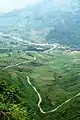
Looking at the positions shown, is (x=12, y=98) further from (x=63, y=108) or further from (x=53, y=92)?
(x=53, y=92)

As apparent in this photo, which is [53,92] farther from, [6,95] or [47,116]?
[6,95]

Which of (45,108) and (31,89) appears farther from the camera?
(31,89)

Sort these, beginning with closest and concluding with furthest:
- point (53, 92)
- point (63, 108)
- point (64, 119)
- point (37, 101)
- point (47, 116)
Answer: point (64, 119)
point (47, 116)
point (63, 108)
point (37, 101)
point (53, 92)

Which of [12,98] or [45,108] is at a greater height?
[12,98]

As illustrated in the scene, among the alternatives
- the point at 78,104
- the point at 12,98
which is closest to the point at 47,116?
the point at 78,104

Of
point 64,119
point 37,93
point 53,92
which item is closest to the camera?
point 64,119

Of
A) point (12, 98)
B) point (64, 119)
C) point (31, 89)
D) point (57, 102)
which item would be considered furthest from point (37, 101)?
point (12, 98)

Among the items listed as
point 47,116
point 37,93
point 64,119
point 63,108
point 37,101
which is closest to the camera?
point 64,119

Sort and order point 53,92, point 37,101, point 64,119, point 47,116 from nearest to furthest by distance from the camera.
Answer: point 64,119
point 47,116
point 37,101
point 53,92

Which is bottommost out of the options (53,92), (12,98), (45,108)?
(53,92)
